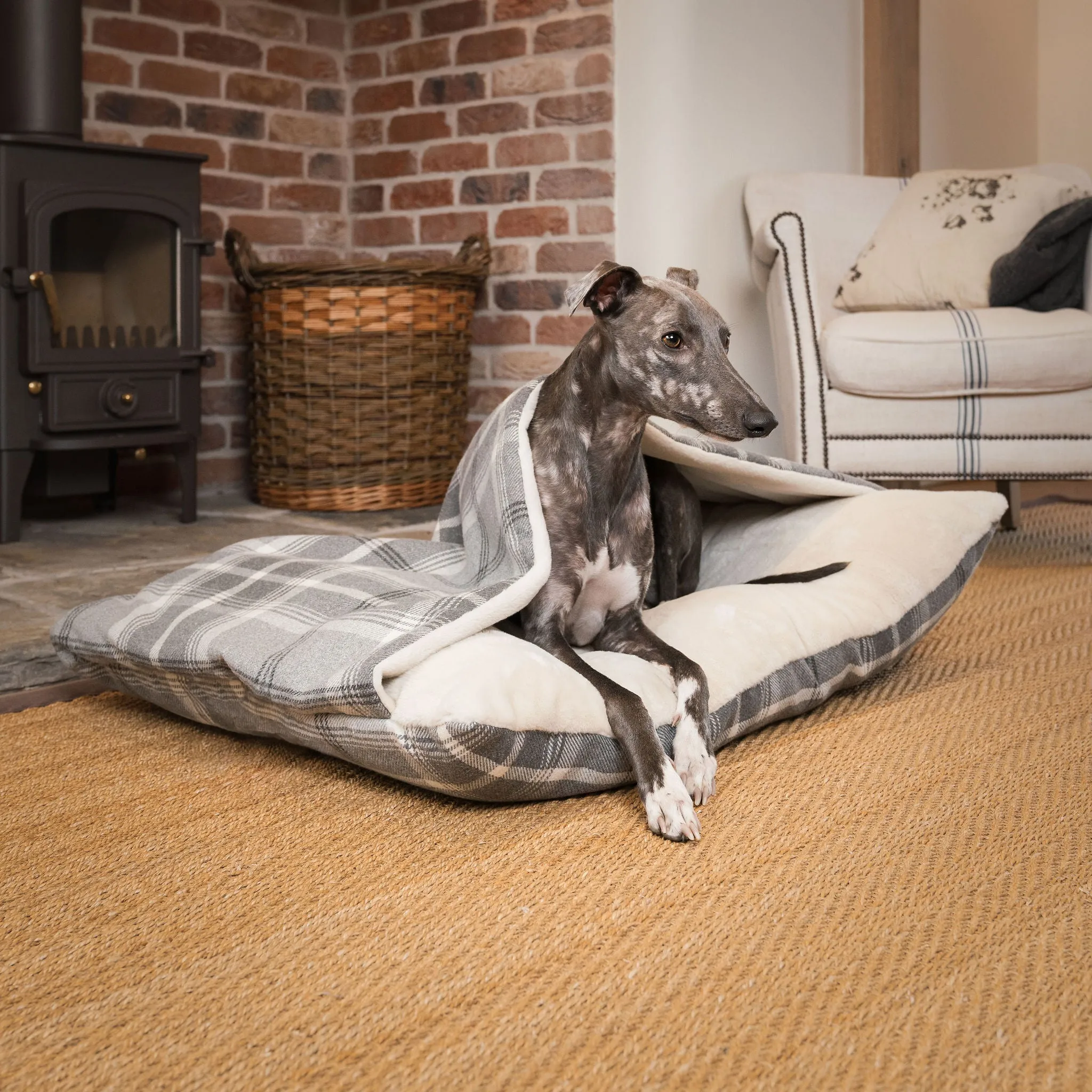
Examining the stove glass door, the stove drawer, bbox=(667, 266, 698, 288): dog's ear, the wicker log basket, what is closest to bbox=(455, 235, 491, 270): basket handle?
the wicker log basket

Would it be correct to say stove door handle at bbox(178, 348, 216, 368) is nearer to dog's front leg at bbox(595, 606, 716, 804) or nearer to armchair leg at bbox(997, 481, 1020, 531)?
dog's front leg at bbox(595, 606, 716, 804)

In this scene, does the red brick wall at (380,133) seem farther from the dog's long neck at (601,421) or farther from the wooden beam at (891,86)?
the dog's long neck at (601,421)

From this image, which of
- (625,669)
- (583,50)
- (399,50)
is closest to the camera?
(625,669)

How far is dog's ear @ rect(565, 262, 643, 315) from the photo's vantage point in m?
1.66

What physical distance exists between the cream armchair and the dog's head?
1.41 metres

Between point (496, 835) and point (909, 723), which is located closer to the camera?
point (496, 835)

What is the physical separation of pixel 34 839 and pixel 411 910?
1.53ft

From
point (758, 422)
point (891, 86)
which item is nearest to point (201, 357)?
point (758, 422)

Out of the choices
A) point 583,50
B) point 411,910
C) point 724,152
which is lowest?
point 411,910

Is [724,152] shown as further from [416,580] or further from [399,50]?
[416,580]

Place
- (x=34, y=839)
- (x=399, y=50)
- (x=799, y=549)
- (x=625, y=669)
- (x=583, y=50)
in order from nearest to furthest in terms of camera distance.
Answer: (x=34, y=839)
(x=625, y=669)
(x=799, y=549)
(x=583, y=50)
(x=399, y=50)

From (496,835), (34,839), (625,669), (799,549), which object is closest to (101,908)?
(34,839)

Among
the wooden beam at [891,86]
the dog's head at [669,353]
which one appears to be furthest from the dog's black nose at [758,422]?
the wooden beam at [891,86]

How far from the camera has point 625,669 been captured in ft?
5.44
